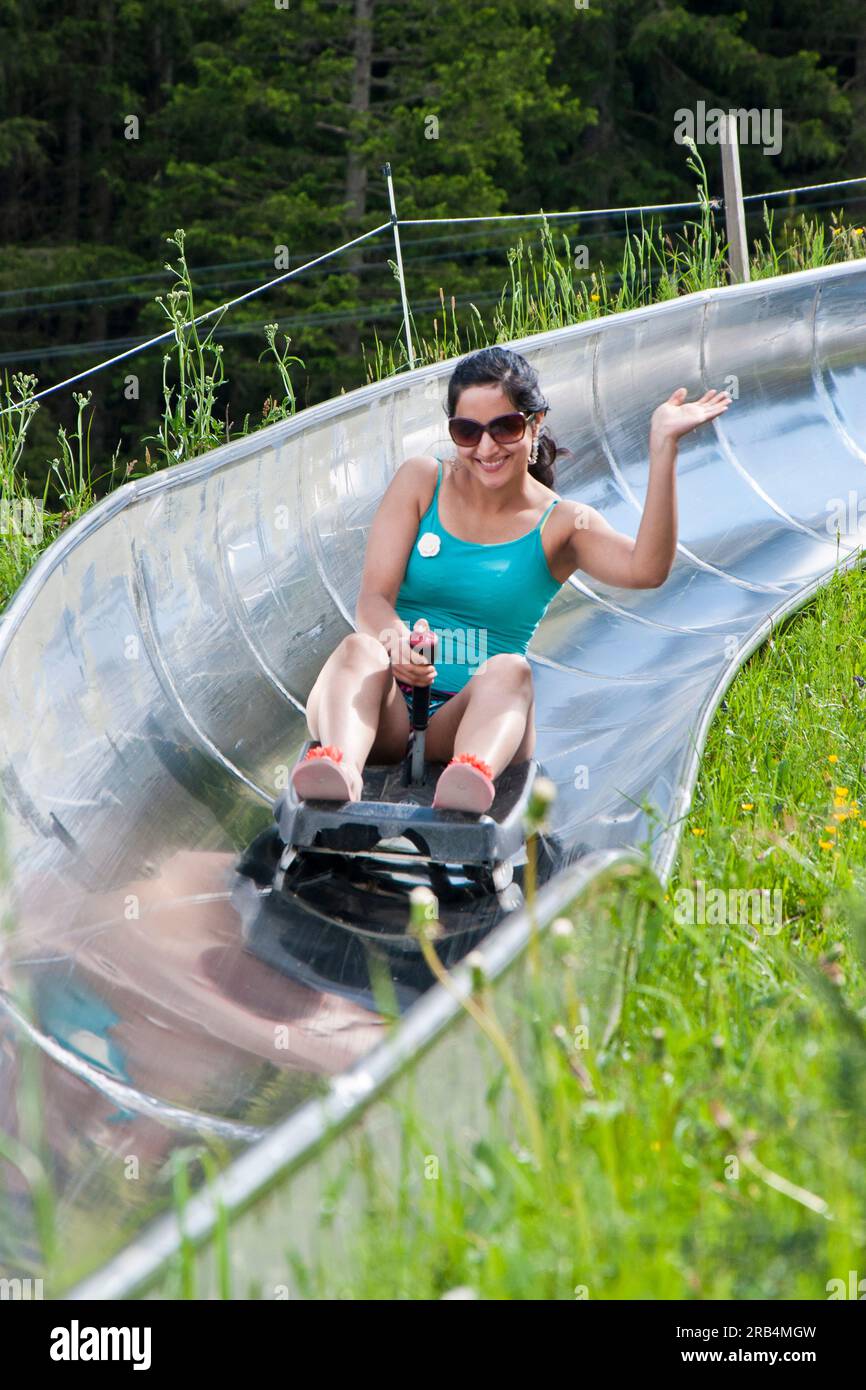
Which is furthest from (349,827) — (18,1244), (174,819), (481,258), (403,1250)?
(481,258)

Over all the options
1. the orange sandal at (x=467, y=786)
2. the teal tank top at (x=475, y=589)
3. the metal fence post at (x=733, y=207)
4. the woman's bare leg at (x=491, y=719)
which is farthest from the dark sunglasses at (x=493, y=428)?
the metal fence post at (x=733, y=207)

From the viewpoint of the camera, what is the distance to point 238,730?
3.72 meters

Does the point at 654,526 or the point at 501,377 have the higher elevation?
the point at 501,377

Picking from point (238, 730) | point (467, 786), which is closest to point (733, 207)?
point (238, 730)

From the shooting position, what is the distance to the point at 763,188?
1798cm

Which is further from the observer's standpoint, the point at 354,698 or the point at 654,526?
the point at 654,526

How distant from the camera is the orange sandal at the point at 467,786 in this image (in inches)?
113

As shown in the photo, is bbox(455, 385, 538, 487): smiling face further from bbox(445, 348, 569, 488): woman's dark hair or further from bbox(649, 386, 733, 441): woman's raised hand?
bbox(649, 386, 733, 441): woman's raised hand

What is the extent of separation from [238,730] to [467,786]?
1023 mm

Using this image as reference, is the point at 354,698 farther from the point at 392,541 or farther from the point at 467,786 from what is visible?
the point at 392,541

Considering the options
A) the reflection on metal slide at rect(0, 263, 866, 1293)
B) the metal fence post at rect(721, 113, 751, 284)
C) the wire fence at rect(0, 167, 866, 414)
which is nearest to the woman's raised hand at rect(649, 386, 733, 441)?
the reflection on metal slide at rect(0, 263, 866, 1293)

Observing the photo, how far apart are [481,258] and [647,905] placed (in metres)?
14.2

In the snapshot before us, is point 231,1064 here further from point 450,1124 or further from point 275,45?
point 275,45

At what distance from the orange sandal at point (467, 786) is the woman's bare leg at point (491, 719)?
2.0 inches
